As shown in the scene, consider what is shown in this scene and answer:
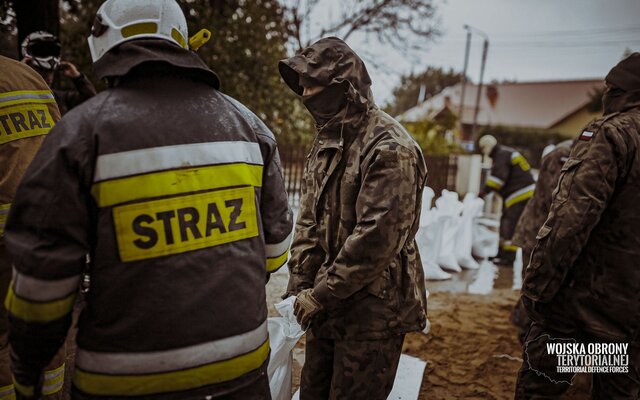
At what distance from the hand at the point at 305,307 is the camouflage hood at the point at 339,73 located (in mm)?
822

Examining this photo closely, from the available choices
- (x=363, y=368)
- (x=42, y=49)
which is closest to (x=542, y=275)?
(x=363, y=368)

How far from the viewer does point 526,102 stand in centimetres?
4141

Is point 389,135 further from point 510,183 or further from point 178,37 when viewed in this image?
point 510,183

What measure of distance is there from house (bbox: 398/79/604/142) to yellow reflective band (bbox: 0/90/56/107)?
34.1 metres

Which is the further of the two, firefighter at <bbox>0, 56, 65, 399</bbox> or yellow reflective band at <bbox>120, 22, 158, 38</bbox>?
firefighter at <bbox>0, 56, 65, 399</bbox>

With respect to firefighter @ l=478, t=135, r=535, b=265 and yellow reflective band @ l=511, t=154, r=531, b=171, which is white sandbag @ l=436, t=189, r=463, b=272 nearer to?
firefighter @ l=478, t=135, r=535, b=265

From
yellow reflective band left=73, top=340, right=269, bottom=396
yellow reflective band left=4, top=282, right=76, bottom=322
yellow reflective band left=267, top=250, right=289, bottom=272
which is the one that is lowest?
yellow reflective band left=73, top=340, right=269, bottom=396

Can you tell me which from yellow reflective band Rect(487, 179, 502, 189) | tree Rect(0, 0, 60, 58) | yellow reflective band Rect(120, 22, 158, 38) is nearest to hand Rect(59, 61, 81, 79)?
tree Rect(0, 0, 60, 58)

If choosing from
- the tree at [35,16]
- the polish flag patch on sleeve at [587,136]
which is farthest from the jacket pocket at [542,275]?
the tree at [35,16]

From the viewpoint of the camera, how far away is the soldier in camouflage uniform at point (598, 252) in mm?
2432

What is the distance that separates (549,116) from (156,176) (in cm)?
4209

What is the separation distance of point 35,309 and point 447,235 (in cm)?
628

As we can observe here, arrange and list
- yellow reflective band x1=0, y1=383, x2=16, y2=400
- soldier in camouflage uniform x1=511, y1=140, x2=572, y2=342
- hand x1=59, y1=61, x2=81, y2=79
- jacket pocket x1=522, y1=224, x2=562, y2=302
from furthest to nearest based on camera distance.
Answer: soldier in camouflage uniform x1=511, y1=140, x2=572, y2=342 < hand x1=59, y1=61, x2=81, y2=79 < jacket pocket x1=522, y1=224, x2=562, y2=302 < yellow reflective band x1=0, y1=383, x2=16, y2=400

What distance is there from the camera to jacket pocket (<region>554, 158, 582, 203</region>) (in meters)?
2.50
